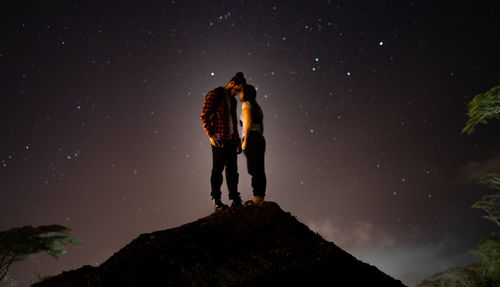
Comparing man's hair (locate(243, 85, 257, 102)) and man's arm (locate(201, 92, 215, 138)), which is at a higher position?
man's hair (locate(243, 85, 257, 102))

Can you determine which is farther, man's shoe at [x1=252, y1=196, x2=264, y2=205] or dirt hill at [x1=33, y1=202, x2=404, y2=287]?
man's shoe at [x1=252, y1=196, x2=264, y2=205]

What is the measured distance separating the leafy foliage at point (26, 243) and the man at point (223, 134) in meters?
9.37

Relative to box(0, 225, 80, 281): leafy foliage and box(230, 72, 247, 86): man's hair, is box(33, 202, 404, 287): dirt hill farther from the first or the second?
box(0, 225, 80, 281): leafy foliage

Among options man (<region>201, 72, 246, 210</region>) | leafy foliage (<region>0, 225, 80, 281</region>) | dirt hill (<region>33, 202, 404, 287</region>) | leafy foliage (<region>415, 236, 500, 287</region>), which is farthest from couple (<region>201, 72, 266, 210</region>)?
leafy foliage (<region>415, 236, 500, 287</region>)

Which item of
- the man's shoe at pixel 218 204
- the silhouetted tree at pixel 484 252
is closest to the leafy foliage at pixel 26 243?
the man's shoe at pixel 218 204

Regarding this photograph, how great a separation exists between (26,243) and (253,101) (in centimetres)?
1280

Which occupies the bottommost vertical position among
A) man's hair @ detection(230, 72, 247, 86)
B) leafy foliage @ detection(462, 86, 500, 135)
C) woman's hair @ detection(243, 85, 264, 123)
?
woman's hair @ detection(243, 85, 264, 123)

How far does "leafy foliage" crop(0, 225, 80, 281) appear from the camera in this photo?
10.5 metres

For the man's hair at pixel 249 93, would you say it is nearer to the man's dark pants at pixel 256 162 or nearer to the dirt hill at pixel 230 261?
the man's dark pants at pixel 256 162

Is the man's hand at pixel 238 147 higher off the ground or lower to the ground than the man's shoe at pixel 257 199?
higher

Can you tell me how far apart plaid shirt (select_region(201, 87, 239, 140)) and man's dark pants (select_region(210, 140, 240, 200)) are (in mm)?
221

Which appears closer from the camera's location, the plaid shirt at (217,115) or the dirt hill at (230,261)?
the dirt hill at (230,261)

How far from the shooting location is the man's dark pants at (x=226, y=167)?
4.62m

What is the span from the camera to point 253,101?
16.0ft
